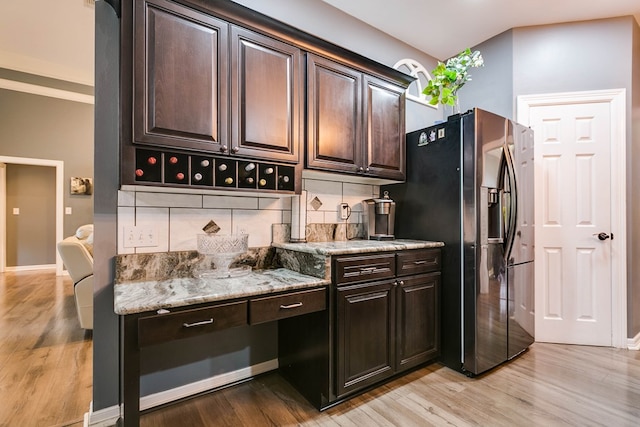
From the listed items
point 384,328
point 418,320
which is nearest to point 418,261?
point 418,320

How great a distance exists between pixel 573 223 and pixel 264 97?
2.94 metres

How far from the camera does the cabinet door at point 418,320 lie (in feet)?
6.70

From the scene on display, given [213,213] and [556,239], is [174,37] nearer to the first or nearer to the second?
[213,213]

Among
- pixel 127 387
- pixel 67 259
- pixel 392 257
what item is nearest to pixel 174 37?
pixel 127 387

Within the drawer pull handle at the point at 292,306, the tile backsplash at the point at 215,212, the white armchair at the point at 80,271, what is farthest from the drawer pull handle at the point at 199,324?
the white armchair at the point at 80,271

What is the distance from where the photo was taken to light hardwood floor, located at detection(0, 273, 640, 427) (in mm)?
1664

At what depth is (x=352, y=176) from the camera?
2.30m

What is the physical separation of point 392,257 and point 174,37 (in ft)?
5.86

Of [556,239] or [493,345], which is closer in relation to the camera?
[493,345]

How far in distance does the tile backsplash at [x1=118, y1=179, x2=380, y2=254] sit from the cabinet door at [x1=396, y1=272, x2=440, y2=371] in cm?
79

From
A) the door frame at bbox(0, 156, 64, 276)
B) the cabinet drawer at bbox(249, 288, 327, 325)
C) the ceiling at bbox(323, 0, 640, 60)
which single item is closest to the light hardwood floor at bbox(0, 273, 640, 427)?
the cabinet drawer at bbox(249, 288, 327, 325)

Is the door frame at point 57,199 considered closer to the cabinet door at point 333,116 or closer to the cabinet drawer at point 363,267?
the cabinet door at point 333,116

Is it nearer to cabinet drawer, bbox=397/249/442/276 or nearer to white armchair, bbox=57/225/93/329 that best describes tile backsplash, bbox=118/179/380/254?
cabinet drawer, bbox=397/249/442/276

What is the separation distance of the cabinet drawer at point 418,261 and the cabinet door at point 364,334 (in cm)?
15
